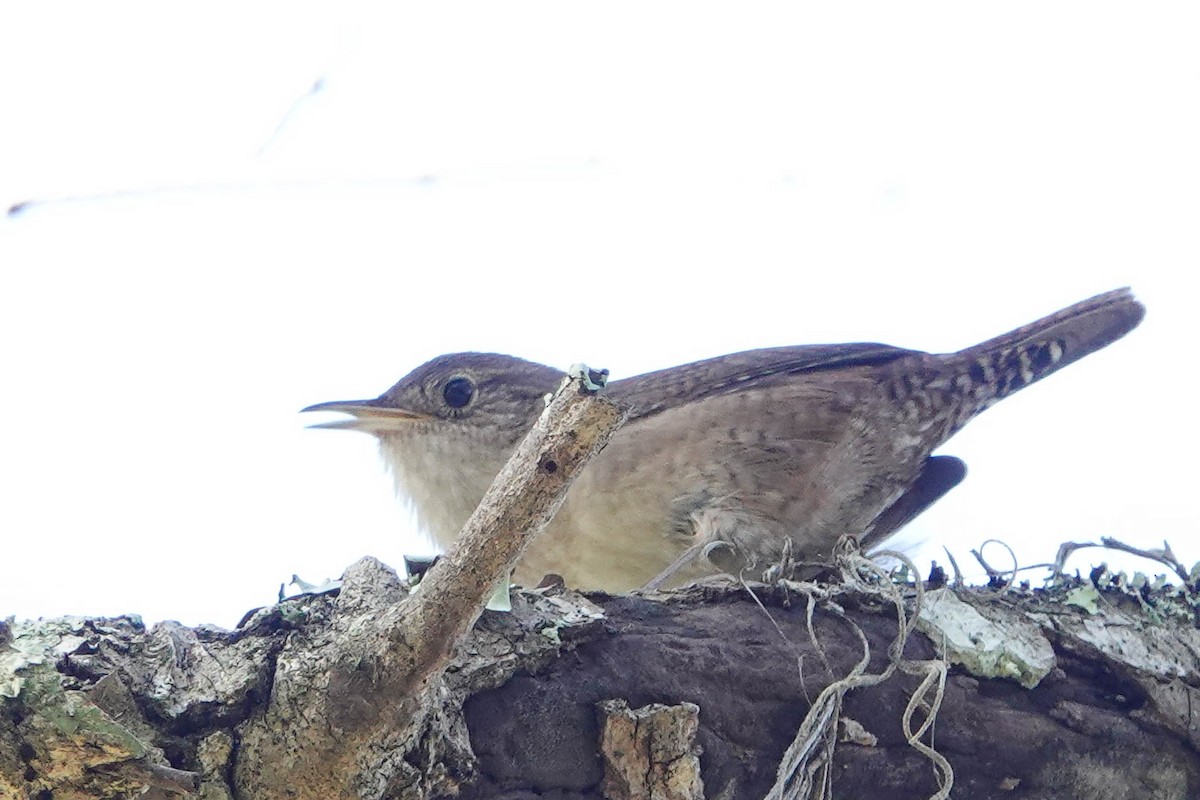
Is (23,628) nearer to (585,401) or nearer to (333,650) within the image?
(333,650)

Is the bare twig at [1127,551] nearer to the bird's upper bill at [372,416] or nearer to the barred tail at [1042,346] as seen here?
the barred tail at [1042,346]

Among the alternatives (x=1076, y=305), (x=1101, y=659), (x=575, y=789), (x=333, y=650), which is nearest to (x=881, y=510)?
(x=1076, y=305)

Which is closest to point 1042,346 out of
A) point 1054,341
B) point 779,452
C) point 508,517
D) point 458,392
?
point 1054,341

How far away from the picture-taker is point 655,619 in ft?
8.08

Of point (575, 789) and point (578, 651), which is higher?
point (578, 651)

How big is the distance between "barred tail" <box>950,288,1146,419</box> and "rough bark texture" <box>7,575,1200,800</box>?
1.09m

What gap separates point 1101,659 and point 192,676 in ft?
6.09

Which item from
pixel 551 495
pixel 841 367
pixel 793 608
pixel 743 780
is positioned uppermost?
pixel 841 367

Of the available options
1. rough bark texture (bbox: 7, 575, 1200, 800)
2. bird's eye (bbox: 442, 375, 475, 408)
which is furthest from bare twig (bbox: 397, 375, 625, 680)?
bird's eye (bbox: 442, 375, 475, 408)

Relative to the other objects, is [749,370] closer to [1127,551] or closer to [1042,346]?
[1042,346]

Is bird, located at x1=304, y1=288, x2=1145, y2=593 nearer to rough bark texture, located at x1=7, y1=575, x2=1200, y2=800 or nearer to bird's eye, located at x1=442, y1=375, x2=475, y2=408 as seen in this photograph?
bird's eye, located at x1=442, y1=375, x2=475, y2=408

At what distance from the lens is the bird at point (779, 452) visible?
363 centimetres

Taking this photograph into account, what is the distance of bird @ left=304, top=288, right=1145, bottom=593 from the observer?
143 inches

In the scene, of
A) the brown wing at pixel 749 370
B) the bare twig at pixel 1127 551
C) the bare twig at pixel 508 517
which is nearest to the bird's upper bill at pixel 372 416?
the brown wing at pixel 749 370
